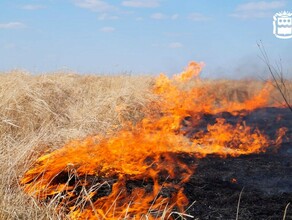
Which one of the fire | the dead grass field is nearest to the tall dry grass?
the dead grass field

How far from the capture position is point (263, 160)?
7.05 meters

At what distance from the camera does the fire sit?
454cm

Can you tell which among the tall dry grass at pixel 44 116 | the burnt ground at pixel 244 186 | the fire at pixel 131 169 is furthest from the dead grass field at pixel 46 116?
the burnt ground at pixel 244 186

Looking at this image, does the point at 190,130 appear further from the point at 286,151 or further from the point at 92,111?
the point at 286,151

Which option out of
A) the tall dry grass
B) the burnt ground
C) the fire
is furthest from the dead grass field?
the burnt ground

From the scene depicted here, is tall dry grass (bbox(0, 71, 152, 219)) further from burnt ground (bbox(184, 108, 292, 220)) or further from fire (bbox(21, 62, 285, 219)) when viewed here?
burnt ground (bbox(184, 108, 292, 220))

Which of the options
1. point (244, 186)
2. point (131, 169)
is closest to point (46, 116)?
point (131, 169)

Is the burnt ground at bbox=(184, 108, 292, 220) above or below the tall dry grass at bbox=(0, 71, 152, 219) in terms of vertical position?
below

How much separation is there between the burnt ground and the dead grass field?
193cm

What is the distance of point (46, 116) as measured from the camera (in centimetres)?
911

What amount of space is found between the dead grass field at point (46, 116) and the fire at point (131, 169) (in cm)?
24

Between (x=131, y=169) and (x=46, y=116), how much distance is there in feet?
12.6

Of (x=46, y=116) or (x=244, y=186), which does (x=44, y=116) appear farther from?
(x=244, y=186)

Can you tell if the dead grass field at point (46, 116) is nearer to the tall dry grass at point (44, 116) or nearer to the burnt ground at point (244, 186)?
Answer: the tall dry grass at point (44, 116)
